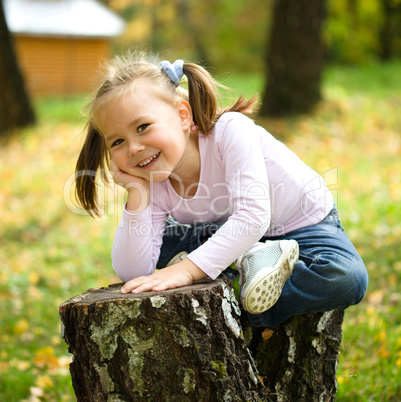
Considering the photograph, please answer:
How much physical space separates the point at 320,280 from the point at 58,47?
52.6ft

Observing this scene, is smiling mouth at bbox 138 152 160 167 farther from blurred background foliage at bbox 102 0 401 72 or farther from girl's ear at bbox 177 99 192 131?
blurred background foliage at bbox 102 0 401 72

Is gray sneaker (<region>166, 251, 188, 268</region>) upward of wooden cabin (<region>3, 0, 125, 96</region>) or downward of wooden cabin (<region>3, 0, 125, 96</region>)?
downward

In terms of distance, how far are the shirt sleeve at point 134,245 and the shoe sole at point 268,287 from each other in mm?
536

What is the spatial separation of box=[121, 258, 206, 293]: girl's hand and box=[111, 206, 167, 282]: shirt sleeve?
301mm

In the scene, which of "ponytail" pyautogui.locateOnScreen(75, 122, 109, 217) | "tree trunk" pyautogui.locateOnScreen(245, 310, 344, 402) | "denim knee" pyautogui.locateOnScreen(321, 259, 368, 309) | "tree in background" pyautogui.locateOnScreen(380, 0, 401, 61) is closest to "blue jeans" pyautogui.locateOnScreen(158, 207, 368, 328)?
"denim knee" pyautogui.locateOnScreen(321, 259, 368, 309)

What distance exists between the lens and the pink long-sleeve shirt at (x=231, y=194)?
2.12 m

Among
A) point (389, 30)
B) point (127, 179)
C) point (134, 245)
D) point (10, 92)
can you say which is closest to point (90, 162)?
point (127, 179)

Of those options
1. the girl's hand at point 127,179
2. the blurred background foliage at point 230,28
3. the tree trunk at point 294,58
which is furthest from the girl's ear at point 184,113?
the blurred background foliage at point 230,28

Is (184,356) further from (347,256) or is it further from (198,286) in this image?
(347,256)

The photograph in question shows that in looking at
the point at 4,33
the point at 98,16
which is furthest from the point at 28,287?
the point at 98,16

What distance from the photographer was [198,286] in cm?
189

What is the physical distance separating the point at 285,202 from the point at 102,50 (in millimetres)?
15760

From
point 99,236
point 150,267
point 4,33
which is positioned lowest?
point 150,267

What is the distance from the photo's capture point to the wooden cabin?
622 inches
